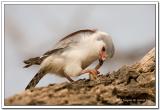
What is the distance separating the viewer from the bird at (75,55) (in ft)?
6.35

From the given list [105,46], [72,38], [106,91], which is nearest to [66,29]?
[72,38]

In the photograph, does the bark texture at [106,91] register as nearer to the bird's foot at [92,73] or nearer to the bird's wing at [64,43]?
the bird's foot at [92,73]

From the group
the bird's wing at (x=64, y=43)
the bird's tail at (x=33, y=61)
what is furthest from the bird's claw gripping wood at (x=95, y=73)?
the bird's tail at (x=33, y=61)

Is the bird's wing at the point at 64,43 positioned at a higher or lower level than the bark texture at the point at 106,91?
higher

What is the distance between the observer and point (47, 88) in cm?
190

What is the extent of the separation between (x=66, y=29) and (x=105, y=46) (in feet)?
0.74

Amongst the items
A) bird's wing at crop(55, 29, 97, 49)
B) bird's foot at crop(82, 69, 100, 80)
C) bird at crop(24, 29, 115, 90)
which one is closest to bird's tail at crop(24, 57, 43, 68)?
bird at crop(24, 29, 115, 90)

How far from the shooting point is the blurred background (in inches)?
76.3

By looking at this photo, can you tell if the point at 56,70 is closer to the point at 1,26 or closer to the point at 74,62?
the point at 74,62

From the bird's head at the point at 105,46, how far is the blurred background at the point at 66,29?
0.02 metres

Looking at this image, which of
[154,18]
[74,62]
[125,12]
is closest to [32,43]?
[74,62]

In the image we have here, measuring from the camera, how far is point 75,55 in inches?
76.4

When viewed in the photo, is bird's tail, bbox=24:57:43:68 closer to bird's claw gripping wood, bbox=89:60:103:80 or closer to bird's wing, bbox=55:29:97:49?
bird's wing, bbox=55:29:97:49

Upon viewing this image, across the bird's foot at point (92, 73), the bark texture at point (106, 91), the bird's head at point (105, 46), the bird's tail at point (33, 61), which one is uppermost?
the bird's head at point (105, 46)
